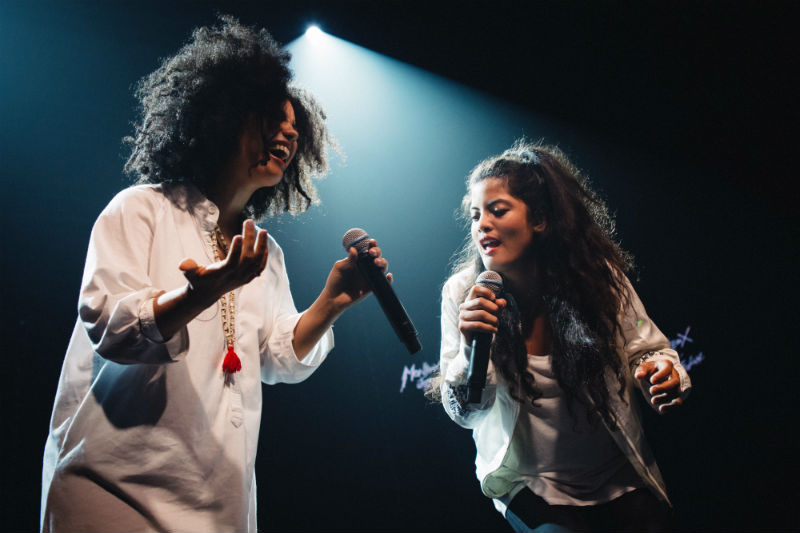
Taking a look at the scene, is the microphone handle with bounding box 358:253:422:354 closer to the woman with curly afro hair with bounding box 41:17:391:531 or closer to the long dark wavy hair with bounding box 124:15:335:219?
the woman with curly afro hair with bounding box 41:17:391:531

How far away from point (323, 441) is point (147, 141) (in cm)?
209

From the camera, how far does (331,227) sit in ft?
10.2

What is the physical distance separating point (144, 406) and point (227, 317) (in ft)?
1.20

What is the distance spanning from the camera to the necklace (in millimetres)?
1351

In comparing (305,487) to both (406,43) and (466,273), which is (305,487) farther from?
(406,43)

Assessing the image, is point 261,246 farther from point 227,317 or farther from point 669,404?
point 669,404

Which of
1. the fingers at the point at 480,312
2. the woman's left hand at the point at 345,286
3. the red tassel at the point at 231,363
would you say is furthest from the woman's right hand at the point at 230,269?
the fingers at the point at 480,312

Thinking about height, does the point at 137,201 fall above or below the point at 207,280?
above

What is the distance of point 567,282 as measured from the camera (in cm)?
199

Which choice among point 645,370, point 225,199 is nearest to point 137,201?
point 225,199

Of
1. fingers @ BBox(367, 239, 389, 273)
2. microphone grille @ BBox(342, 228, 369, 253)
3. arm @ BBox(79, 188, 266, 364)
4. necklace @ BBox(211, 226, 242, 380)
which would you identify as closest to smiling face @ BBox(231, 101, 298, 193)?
necklace @ BBox(211, 226, 242, 380)

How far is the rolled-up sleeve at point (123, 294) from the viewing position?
1034 mm

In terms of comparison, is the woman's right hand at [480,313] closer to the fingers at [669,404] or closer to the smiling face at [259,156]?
the fingers at [669,404]

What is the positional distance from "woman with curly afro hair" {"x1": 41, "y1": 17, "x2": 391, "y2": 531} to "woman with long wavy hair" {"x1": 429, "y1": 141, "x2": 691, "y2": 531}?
2.10 ft
